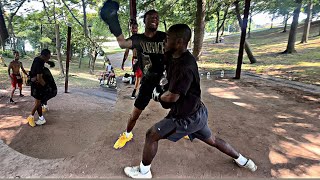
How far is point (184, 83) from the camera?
1784mm

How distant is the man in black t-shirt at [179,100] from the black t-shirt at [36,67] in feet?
3.32

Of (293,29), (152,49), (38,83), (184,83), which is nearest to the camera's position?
(184,83)

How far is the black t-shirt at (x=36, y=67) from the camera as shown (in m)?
1.98

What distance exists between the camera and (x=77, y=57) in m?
2.07

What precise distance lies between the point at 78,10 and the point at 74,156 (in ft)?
4.61

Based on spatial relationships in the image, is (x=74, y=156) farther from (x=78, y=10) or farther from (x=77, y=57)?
(x=78, y=10)

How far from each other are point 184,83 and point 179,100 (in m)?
0.22

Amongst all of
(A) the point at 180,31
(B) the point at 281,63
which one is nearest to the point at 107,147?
(A) the point at 180,31

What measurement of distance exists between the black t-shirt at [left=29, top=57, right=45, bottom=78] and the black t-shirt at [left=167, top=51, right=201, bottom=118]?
3.61ft

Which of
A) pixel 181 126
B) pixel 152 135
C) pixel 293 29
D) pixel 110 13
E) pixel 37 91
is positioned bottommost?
pixel 152 135

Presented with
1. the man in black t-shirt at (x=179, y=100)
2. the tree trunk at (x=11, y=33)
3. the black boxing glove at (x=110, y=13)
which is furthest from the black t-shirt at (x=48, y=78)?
the man in black t-shirt at (x=179, y=100)

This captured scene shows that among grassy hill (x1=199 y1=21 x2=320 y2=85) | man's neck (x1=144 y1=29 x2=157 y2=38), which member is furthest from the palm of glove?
grassy hill (x1=199 y1=21 x2=320 y2=85)

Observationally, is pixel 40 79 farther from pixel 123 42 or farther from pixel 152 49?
pixel 152 49

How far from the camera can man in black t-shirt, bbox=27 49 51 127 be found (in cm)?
197
